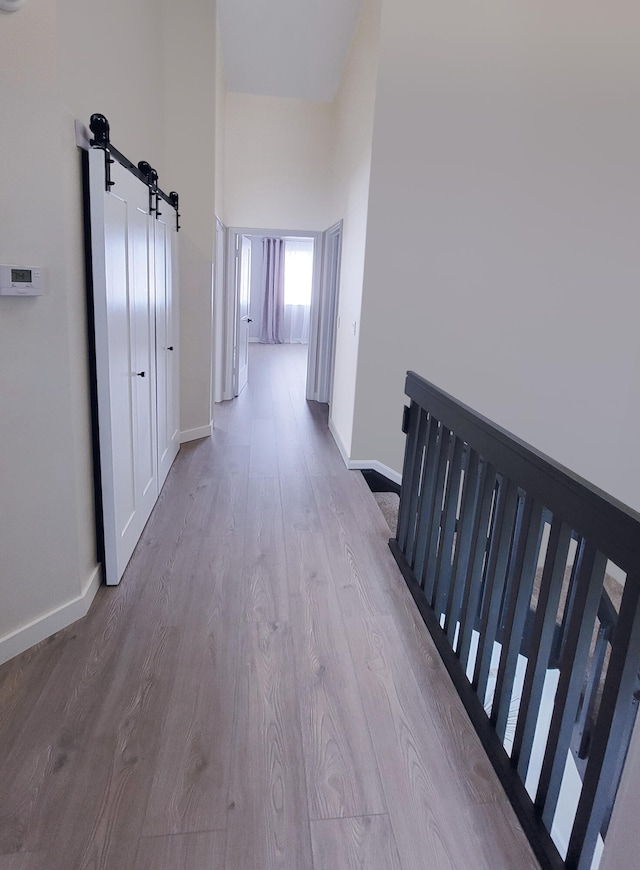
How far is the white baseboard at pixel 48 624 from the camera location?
2002 mm

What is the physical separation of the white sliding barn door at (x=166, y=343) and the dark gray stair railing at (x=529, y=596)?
5.57 feet

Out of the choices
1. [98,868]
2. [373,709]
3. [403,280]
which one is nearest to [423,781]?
[373,709]

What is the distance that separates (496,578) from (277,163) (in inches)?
215

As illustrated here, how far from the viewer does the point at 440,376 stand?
13.7ft

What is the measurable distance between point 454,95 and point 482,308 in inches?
55.4

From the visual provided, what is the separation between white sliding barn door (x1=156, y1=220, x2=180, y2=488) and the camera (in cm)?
345

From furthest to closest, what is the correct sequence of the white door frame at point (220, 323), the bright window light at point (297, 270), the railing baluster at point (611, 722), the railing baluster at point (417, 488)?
the bright window light at point (297, 270) → the white door frame at point (220, 323) → the railing baluster at point (417, 488) → the railing baluster at point (611, 722)

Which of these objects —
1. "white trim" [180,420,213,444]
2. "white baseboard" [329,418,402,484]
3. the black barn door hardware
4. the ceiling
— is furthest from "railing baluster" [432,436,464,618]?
the ceiling

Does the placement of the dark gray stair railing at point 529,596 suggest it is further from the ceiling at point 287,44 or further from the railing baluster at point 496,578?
the ceiling at point 287,44

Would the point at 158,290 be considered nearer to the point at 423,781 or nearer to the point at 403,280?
the point at 403,280

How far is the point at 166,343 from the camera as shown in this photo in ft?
12.5

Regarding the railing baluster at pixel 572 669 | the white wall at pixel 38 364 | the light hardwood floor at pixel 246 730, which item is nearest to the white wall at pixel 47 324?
the white wall at pixel 38 364

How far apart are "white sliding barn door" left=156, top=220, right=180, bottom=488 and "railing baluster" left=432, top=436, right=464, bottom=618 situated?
6.48ft

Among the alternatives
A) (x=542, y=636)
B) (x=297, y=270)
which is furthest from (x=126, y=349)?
(x=297, y=270)
